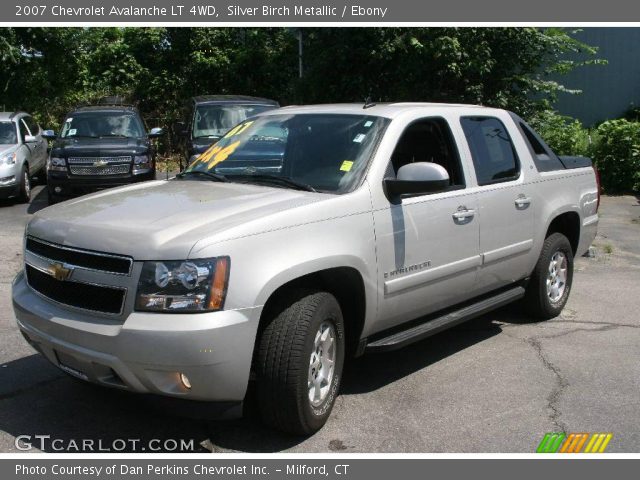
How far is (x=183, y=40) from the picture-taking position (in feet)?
76.4

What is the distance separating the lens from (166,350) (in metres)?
3.40

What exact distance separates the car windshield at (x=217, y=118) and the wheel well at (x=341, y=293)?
916cm

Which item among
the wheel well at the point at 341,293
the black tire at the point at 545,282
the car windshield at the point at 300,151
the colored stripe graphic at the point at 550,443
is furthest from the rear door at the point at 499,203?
the colored stripe graphic at the point at 550,443

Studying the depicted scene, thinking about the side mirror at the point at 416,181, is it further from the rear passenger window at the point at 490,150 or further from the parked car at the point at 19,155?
the parked car at the point at 19,155

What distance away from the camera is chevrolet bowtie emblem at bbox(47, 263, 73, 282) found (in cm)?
374

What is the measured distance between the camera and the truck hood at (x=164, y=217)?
11.6 feet

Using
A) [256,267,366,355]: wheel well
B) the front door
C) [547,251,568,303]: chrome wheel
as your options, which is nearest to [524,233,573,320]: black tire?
[547,251,568,303]: chrome wheel

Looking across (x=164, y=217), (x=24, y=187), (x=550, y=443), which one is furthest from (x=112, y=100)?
(x=550, y=443)

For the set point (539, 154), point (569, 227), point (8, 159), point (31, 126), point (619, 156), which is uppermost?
point (539, 154)

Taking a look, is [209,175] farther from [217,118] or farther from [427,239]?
[217,118]

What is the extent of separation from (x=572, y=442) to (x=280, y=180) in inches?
91.6

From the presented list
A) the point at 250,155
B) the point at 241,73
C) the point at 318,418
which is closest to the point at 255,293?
the point at 318,418

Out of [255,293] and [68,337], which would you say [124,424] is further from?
[255,293]

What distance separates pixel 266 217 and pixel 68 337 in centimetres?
119
